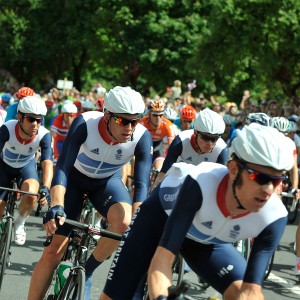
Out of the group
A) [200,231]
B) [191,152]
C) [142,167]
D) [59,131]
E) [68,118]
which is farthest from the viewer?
[59,131]

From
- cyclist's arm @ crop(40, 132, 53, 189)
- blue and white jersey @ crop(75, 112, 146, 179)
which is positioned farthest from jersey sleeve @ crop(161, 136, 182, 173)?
blue and white jersey @ crop(75, 112, 146, 179)

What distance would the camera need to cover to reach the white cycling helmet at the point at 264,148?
445cm

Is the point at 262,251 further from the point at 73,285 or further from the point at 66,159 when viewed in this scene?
the point at 66,159

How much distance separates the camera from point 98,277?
9789 millimetres

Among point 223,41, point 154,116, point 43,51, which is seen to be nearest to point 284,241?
point 154,116

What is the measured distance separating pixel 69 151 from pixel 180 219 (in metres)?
2.34

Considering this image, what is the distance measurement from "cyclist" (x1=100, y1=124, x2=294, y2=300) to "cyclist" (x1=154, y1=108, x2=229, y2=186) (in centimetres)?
371

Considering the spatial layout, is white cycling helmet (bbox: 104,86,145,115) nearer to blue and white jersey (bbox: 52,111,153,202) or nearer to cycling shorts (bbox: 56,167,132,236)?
blue and white jersey (bbox: 52,111,153,202)

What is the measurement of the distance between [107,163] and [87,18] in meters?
35.4

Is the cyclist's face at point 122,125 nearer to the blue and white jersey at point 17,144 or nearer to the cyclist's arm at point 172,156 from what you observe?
the cyclist's arm at point 172,156

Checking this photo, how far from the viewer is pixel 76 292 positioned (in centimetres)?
572

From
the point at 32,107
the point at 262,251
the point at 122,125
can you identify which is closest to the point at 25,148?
the point at 32,107

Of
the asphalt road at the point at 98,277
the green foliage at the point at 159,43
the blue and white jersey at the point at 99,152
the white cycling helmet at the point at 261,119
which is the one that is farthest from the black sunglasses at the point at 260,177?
the green foliage at the point at 159,43

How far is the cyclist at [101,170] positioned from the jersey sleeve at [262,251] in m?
1.48
